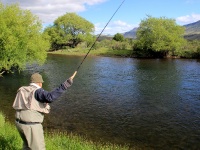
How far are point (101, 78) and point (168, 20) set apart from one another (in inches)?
1714

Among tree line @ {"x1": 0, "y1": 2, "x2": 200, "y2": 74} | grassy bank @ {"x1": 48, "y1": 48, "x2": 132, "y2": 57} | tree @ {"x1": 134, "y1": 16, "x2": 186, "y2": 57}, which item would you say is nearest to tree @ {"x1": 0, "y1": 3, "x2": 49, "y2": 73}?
tree line @ {"x1": 0, "y1": 2, "x2": 200, "y2": 74}

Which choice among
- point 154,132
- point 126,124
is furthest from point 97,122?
point 154,132

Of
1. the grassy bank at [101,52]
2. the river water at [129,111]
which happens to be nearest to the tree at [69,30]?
the grassy bank at [101,52]

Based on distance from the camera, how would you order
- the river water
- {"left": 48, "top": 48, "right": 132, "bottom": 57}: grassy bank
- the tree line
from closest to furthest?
the river water → the tree line → {"left": 48, "top": 48, "right": 132, "bottom": 57}: grassy bank

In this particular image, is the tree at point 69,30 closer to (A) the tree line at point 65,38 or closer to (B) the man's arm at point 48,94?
(A) the tree line at point 65,38

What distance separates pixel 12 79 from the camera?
33.6 m

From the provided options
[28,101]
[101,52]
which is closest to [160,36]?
[101,52]

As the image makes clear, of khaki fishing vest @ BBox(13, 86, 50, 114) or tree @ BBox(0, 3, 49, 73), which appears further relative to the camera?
tree @ BBox(0, 3, 49, 73)

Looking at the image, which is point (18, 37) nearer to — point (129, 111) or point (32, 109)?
point (129, 111)

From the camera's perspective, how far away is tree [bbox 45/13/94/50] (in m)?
92.2

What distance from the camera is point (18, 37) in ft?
107

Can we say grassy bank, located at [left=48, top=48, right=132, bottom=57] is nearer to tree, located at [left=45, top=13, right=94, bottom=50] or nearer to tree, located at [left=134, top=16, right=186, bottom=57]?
tree, located at [left=45, top=13, right=94, bottom=50]

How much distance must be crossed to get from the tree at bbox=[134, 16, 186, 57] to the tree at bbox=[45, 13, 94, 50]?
24.3 m

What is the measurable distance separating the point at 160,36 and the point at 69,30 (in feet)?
118
